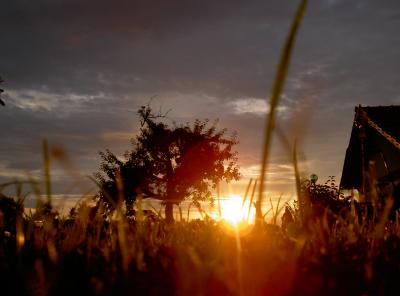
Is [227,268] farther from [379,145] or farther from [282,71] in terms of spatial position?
[379,145]

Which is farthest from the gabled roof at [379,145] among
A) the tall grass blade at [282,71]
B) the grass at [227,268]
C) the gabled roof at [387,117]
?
the tall grass blade at [282,71]

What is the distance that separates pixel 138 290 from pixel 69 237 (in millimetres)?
1145

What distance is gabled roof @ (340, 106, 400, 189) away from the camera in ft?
75.9

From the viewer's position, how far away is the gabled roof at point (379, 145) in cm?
2312

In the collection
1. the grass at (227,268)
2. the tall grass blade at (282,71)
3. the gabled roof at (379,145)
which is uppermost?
the gabled roof at (379,145)

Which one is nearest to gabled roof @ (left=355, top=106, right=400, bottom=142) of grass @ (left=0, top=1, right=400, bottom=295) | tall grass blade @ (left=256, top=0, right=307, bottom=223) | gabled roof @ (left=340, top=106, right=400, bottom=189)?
gabled roof @ (left=340, top=106, right=400, bottom=189)

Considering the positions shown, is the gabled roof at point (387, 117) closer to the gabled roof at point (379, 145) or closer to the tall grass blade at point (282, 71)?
the gabled roof at point (379, 145)

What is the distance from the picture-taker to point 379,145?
2697 centimetres

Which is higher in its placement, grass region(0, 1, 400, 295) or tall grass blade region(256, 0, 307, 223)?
tall grass blade region(256, 0, 307, 223)

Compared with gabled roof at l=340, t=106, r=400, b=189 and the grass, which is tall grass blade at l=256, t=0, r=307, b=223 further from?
gabled roof at l=340, t=106, r=400, b=189

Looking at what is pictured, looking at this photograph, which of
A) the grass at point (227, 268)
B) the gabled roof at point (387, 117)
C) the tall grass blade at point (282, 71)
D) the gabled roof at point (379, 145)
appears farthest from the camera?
the gabled roof at point (379, 145)

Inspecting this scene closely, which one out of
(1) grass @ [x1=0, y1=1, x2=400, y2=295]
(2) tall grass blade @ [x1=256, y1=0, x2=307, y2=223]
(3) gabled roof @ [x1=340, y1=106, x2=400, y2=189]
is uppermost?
(3) gabled roof @ [x1=340, y1=106, x2=400, y2=189]

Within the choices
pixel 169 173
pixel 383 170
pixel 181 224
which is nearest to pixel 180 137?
pixel 169 173

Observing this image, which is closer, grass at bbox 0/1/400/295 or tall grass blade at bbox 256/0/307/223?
tall grass blade at bbox 256/0/307/223
